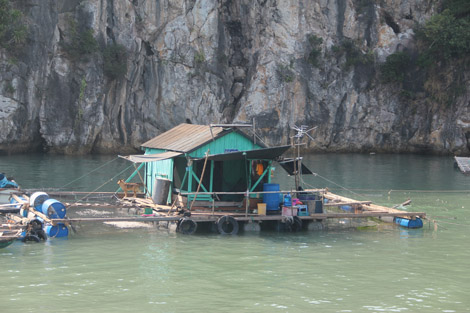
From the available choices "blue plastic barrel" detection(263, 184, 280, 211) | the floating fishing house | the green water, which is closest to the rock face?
the floating fishing house

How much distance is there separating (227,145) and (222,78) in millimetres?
41089

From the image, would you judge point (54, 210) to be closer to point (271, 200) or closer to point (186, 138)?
point (186, 138)

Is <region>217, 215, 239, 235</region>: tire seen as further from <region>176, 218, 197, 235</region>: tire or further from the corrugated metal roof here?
the corrugated metal roof

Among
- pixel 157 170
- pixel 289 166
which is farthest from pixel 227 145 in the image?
pixel 157 170

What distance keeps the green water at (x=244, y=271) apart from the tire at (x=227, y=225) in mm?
345

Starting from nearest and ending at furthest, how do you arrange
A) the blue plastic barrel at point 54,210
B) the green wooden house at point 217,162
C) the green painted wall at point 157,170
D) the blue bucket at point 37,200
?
the blue plastic barrel at point 54,210, the blue bucket at point 37,200, the green wooden house at point 217,162, the green painted wall at point 157,170

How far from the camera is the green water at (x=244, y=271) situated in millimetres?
12742

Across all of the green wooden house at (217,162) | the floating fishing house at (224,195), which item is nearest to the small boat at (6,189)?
the floating fishing house at (224,195)

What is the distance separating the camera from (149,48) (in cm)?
6025

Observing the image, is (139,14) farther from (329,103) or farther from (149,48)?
(329,103)

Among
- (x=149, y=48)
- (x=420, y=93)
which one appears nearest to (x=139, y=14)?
(x=149, y=48)

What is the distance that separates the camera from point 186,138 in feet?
76.9

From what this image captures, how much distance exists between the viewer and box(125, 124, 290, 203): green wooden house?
2125cm

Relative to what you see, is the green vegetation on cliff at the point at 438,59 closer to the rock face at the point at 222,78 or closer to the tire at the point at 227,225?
the rock face at the point at 222,78
